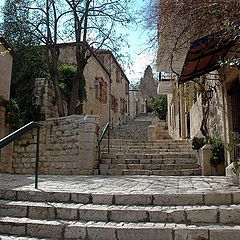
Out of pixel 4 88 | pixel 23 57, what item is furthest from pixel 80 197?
pixel 23 57

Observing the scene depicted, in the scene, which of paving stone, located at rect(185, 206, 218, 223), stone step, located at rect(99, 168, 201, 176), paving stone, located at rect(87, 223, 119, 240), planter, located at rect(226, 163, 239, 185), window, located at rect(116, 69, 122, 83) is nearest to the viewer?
paving stone, located at rect(87, 223, 119, 240)

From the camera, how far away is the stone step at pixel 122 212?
375 centimetres

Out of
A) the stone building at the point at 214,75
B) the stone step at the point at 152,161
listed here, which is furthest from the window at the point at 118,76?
the stone step at the point at 152,161

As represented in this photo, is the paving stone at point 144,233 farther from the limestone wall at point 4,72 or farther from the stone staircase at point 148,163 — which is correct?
the limestone wall at point 4,72

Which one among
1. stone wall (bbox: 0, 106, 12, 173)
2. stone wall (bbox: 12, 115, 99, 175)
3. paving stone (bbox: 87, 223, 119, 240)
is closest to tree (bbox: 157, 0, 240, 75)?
paving stone (bbox: 87, 223, 119, 240)

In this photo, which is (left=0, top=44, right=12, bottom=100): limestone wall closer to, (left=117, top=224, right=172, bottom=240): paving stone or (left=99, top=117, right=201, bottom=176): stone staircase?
(left=99, top=117, right=201, bottom=176): stone staircase

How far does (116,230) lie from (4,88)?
947 cm

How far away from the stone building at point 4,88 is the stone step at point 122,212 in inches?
220

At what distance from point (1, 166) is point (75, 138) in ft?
8.46

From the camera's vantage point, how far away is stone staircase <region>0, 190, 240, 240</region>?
3.54m

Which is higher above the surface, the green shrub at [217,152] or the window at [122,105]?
the window at [122,105]

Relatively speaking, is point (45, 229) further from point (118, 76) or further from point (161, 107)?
point (118, 76)

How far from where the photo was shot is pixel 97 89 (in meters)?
20.0

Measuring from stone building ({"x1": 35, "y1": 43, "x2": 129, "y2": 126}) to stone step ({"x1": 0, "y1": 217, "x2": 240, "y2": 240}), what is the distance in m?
9.18
